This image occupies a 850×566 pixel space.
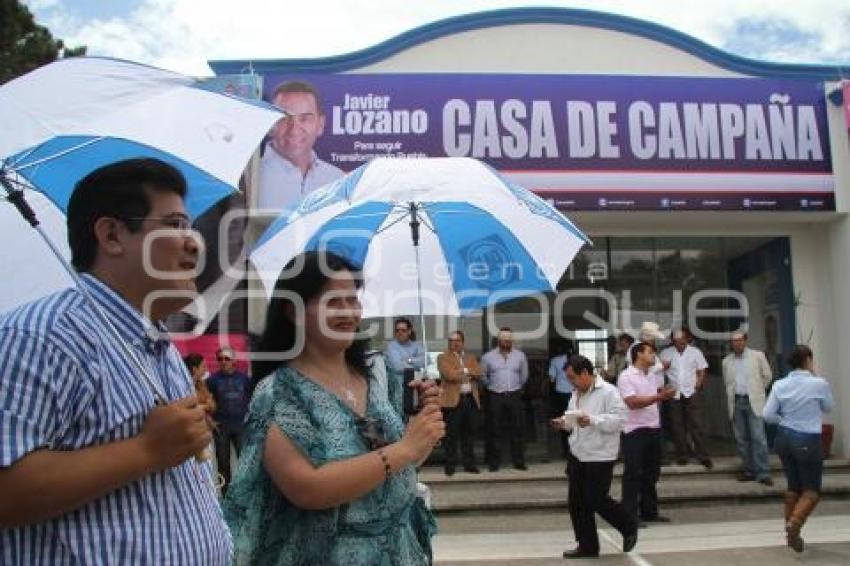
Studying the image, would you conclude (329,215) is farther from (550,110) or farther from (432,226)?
(550,110)

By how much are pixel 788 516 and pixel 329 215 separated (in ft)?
18.2

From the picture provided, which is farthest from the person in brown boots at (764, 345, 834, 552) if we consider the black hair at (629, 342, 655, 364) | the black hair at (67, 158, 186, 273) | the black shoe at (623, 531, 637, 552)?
the black hair at (67, 158, 186, 273)

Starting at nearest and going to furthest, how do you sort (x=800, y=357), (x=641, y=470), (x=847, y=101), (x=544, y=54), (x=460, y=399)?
(x=800, y=357) → (x=641, y=470) → (x=460, y=399) → (x=847, y=101) → (x=544, y=54)

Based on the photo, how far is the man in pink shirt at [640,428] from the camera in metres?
8.11

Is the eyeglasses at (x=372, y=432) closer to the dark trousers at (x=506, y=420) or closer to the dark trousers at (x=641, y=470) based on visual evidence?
the dark trousers at (x=641, y=470)

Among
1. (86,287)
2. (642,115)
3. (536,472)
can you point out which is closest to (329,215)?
(86,287)

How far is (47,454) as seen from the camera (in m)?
1.52

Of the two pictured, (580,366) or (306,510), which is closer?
(306,510)

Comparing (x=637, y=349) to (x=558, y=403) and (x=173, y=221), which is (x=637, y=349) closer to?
(x=558, y=403)

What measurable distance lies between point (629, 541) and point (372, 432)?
5391mm

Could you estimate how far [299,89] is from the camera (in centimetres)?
1145

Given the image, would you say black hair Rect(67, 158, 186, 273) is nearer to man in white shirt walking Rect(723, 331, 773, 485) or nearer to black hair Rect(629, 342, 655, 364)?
black hair Rect(629, 342, 655, 364)

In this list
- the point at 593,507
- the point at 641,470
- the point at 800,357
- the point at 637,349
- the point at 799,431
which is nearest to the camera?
the point at 593,507

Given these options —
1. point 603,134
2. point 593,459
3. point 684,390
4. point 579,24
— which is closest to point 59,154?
point 593,459
